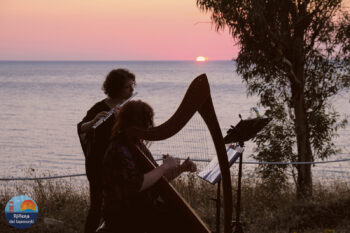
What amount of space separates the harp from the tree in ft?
20.1

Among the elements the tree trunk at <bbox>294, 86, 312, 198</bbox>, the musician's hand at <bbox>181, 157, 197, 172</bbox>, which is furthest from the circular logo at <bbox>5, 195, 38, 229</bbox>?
the tree trunk at <bbox>294, 86, 312, 198</bbox>

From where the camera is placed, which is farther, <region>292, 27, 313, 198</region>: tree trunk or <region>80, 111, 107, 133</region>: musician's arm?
<region>292, 27, 313, 198</region>: tree trunk

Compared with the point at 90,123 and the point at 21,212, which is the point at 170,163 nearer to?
the point at 90,123

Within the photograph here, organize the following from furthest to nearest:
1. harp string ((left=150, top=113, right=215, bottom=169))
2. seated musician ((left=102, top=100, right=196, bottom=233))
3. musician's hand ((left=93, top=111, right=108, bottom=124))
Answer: musician's hand ((left=93, top=111, right=108, bottom=124)) → harp string ((left=150, top=113, right=215, bottom=169)) → seated musician ((left=102, top=100, right=196, bottom=233))

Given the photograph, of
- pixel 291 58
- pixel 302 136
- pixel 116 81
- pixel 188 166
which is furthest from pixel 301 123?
pixel 188 166

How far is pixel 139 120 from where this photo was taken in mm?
3992

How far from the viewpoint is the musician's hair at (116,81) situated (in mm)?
4871

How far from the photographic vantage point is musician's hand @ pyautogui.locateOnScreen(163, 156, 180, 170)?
3.92 meters

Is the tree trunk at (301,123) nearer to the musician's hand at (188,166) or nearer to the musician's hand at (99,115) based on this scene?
the musician's hand at (99,115)

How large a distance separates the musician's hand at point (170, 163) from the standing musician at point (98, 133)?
1049mm

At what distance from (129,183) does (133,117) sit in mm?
504

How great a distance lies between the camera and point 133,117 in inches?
157

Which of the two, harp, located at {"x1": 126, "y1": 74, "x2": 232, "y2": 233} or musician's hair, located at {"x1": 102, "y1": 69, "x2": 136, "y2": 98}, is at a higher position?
musician's hair, located at {"x1": 102, "y1": 69, "x2": 136, "y2": 98}

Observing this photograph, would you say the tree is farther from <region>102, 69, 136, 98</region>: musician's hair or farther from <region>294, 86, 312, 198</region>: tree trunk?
<region>102, 69, 136, 98</region>: musician's hair
